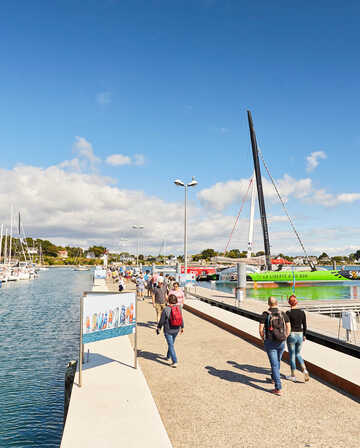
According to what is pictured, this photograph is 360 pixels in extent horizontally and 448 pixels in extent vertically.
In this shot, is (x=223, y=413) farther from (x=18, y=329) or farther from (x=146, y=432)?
(x=18, y=329)

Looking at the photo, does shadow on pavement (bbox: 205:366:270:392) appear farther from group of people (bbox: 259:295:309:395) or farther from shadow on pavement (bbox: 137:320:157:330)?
shadow on pavement (bbox: 137:320:157:330)

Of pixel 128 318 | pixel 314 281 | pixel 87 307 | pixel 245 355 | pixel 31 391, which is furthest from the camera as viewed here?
pixel 314 281

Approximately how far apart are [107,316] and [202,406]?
9.22ft

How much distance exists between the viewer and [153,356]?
9648 mm

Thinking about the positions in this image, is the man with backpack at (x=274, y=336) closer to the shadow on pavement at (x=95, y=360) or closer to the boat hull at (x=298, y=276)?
the shadow on pavement at (x=95, y=360)

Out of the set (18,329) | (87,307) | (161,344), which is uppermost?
(87,307)

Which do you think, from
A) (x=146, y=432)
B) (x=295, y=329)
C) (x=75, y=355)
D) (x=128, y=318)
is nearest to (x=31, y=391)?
(x=75, y=355)

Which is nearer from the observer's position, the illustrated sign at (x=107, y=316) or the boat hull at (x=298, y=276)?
the illustrated sign at (x=107, y=316)

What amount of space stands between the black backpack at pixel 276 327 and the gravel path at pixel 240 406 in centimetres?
113

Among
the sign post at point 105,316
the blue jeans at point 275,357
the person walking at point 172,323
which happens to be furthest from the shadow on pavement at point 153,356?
the blue jeans at point 275,357

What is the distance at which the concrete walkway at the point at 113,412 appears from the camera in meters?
4.75

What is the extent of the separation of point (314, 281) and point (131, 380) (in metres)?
61.1

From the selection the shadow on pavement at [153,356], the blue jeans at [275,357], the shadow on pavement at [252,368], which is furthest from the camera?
the shadow on pavement at [153,356]

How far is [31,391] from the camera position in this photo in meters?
10.9
